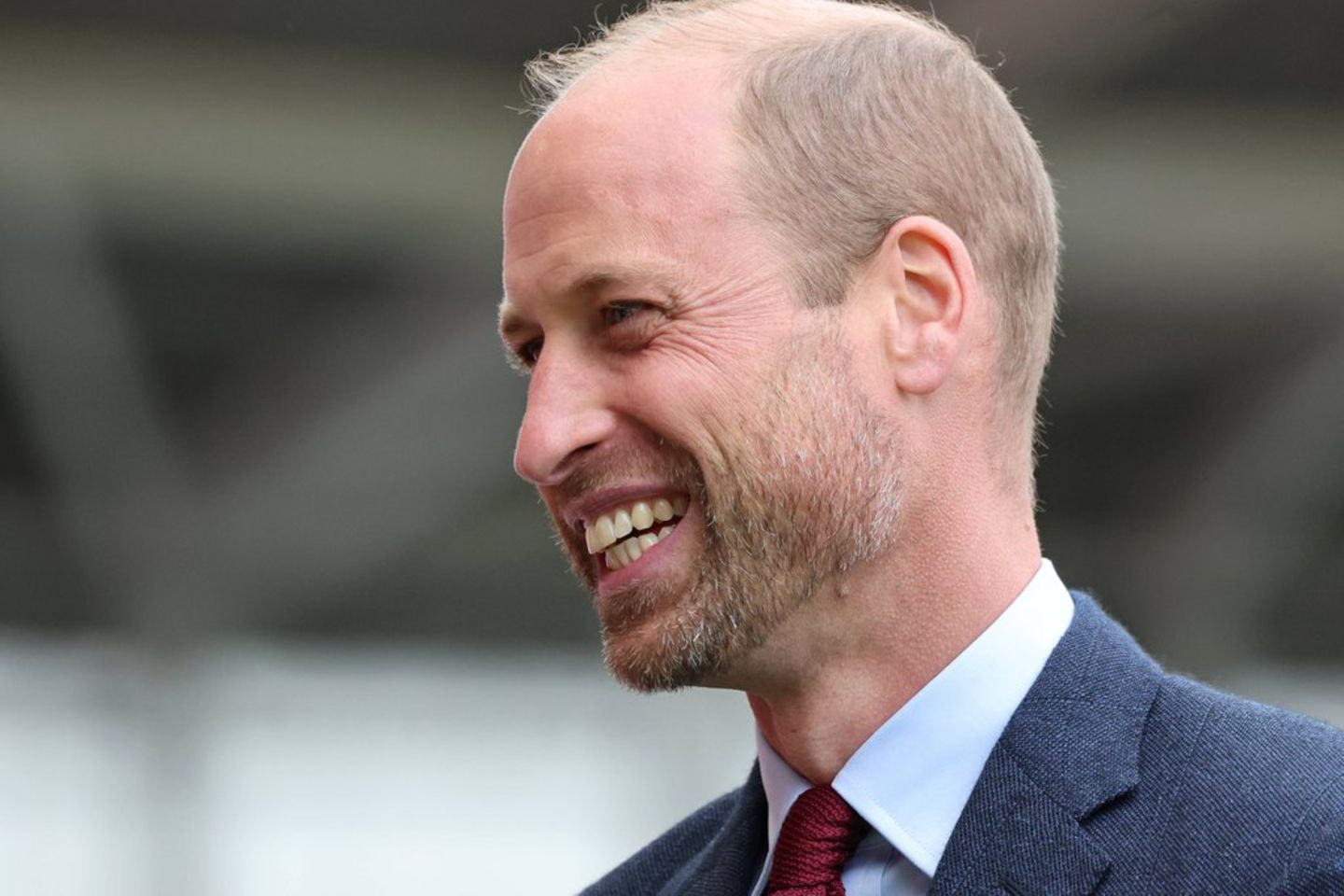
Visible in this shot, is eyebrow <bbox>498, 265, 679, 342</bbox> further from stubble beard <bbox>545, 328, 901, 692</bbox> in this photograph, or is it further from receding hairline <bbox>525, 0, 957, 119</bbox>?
receding hairline <bbox>525, 0, 957, 119</bbox>

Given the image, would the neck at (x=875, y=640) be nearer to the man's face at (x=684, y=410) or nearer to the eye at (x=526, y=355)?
the man's face at (x=684, y=410)

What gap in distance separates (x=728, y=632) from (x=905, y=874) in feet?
1.06

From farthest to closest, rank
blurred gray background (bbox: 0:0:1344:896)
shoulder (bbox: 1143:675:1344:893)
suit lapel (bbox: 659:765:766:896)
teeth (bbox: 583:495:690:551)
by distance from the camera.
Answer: blurred gray background (bbox: 0:0:1344:896) < suit lapel (bbox: 659:765:766:896) < teeth (bbox: 583:495:690:551) < shoulder (bbox: 1143:675:1344:893)

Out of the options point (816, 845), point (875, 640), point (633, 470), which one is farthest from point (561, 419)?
point (816, 845)

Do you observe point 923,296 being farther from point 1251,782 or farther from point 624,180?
point 1251,782

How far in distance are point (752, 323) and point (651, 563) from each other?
11.5 inches

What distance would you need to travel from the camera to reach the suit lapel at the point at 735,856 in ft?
7.43

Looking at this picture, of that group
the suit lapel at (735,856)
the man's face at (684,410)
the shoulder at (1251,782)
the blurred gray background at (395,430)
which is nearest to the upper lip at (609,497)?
the man's face at (684,410)

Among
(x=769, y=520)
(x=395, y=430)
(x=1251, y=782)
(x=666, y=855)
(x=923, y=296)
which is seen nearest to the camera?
(x=1251, y=782)

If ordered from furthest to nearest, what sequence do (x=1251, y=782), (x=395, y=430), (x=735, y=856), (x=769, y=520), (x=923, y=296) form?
(x=395, y=430)
(x=735, y=856)
(x=923, y=296)
(x=769, y=520)
(x=1251, y=782)

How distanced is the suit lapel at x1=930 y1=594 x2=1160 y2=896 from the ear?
35cm

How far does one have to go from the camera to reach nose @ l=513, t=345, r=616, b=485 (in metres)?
2.12

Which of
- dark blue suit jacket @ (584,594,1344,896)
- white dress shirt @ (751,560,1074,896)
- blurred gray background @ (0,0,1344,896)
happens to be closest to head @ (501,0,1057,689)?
white dress shirt @ (751,560,1074,896)

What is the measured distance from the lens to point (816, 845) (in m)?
2.09
